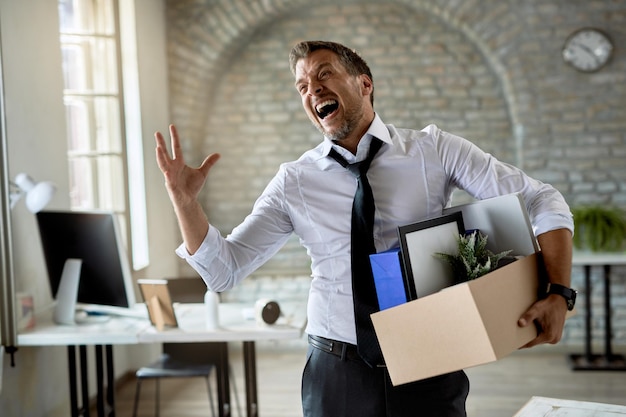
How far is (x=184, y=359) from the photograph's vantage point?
3.96 metres

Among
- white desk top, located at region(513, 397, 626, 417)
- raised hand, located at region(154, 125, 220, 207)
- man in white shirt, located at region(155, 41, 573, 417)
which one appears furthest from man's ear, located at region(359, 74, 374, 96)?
white desk top, located at region(513, 397, 626, 417)

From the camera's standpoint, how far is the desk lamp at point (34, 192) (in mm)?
3213

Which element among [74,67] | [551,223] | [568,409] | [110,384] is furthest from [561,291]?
[74,67]

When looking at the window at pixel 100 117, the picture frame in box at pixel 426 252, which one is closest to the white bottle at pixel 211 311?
the window at pixel 100 117

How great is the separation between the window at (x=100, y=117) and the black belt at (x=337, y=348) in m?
3.03

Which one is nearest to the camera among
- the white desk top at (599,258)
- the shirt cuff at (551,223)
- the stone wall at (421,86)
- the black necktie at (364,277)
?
the shirt cuff at (551,223)

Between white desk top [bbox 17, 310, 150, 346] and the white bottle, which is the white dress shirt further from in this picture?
white desk top [bbox 17, 310, 150, 346]

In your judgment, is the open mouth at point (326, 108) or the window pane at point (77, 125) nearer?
the open mouth at point (326, 108)

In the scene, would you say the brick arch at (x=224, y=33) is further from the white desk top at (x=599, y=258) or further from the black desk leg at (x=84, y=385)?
the black desk leg at (x=84, y=385)

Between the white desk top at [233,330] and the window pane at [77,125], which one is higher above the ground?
the window pane at [77,125]

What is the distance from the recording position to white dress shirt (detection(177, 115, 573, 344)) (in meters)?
1.82

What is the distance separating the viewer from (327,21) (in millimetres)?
5879

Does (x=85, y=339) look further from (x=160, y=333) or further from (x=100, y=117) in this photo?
(x=100, y=117)

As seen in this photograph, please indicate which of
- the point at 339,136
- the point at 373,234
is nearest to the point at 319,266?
the point at 373,234
